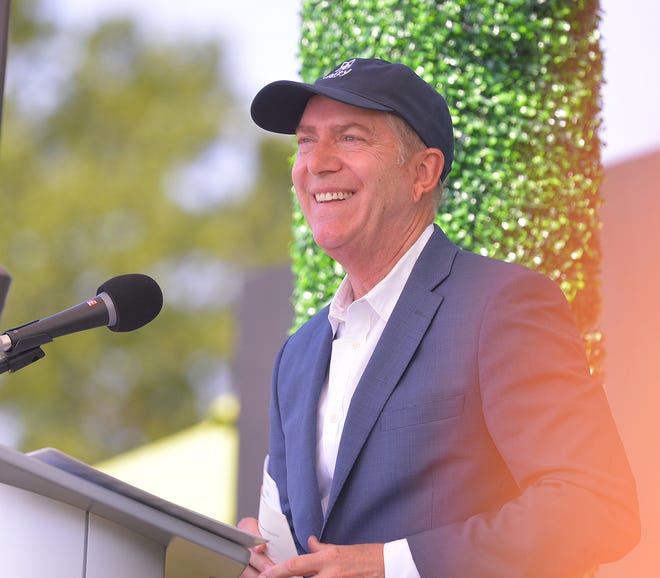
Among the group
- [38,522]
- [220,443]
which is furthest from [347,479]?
[220,443]

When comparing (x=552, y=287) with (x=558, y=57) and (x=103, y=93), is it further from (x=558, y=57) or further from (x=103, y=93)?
(x=103, y=93)

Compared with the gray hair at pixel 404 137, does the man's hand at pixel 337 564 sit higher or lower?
lower

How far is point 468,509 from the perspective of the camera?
2172 millimetres

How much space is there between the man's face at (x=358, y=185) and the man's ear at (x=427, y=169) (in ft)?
0.08

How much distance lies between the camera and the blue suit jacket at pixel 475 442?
6.42 feet

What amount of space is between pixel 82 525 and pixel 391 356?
0.78m

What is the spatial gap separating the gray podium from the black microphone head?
1.14ft

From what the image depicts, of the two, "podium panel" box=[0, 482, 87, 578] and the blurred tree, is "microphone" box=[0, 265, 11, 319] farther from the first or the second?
the blurred tree

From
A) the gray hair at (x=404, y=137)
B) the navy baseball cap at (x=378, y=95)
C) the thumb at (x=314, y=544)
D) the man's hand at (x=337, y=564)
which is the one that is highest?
the navy baseball cap at (x=378, y=95)

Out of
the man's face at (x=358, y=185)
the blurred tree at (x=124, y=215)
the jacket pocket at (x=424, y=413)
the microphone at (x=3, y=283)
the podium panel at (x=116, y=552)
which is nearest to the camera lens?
the microphone at (x=3, y=283)

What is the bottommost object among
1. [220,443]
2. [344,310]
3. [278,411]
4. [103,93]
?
[278,411]

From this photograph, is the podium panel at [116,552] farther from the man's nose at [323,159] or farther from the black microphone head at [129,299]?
the man's nose at [323,159]

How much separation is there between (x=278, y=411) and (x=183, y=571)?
64cm

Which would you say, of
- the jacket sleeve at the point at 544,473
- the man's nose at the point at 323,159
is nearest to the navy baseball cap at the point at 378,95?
the man's nose at the point at 323,159
